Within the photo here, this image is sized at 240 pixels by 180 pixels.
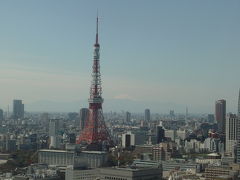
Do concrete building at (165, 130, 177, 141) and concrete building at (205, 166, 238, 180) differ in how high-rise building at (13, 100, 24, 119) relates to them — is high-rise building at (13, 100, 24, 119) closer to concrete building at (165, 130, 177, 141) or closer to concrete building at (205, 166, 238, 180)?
concrete building at (165, 130, 177, 141)

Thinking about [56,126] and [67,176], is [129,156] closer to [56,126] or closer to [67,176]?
[67,176]

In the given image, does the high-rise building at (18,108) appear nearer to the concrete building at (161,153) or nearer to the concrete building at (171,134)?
the concrete building at (171,134)

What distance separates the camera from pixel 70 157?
26.8 metres

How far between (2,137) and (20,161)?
35.7 ft

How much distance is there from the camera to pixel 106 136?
31078 mm

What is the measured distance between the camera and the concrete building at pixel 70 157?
26413 mm

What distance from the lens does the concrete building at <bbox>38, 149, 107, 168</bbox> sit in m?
26.4

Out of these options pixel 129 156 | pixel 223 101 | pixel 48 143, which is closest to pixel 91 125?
pixel 129 156

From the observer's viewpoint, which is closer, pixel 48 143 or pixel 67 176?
pixel 67 176

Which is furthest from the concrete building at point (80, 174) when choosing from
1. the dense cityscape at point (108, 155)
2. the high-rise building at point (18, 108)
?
the high-rise building at point (18, 108)

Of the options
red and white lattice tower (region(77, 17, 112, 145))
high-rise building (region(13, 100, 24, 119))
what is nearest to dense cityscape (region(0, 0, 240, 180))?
red and white lattice tower (region(77, 17, 112, 145))

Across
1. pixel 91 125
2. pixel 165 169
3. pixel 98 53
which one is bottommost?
pixel 165 169

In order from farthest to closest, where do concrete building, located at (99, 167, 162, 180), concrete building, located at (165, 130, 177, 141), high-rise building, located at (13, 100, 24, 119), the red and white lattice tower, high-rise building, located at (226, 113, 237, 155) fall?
high-rise building, located at (13, 100, 24, 119), concrete building, located at (165, 130, 177, 141), high-rise building, located at (226, 113, 237, 155), the red and white lattice tower, concrete building, located at (99, 167, 162, 180)

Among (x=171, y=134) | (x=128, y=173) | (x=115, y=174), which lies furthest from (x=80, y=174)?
(x=171, y=134)
